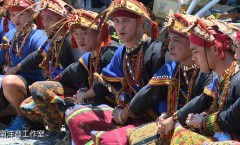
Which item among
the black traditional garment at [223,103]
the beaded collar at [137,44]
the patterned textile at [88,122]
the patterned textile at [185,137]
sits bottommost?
the patterned textile at [88,122]

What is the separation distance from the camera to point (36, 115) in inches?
224

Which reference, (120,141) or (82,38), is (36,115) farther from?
(120,141)

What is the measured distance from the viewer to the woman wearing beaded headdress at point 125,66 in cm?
452

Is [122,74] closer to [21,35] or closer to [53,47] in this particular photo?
[53,47]

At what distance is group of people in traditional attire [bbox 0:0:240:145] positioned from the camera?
3.60m

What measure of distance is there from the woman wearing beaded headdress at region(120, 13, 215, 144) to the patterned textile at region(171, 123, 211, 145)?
324mm

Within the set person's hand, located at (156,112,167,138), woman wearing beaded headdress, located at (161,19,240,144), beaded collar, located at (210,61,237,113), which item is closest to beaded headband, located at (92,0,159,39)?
person's hand, located at (156,112,167,138)

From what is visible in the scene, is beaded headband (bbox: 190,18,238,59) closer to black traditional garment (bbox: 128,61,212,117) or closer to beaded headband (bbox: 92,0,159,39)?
black traditional garment (bbox: 128,61,212,117)

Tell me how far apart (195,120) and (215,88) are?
26cm

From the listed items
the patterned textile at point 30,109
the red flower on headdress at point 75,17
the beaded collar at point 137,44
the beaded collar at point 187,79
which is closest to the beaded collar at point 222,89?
the beaded collar at point 187,79

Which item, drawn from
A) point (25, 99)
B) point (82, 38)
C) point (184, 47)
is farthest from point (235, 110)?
point (25, 99)

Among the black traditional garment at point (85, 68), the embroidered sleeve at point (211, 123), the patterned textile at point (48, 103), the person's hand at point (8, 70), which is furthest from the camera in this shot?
the person's hand at point (8, 70)

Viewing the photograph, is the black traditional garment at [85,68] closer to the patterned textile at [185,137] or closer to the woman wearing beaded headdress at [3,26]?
the woman wearing beaded headdress at [3,26]

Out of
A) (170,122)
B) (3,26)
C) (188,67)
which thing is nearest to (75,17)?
(188,67)
